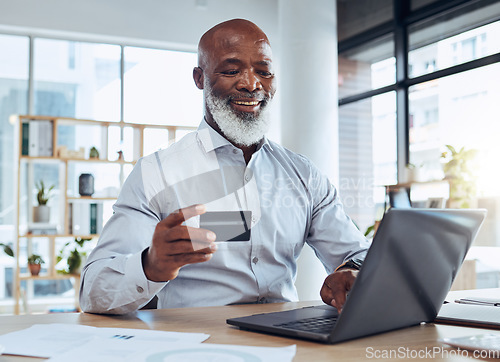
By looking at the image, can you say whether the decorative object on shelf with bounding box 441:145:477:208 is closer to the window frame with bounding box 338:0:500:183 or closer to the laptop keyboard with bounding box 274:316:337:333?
the window frame with bounding box 338:0:500:183

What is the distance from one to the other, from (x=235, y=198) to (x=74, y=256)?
3.81 metres

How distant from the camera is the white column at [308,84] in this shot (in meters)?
4.58

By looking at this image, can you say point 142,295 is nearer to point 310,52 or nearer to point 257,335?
point 257,335

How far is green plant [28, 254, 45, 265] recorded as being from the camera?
4.95 metres

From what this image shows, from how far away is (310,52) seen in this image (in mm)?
4629

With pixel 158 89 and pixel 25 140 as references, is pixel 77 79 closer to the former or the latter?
pixel 158 89

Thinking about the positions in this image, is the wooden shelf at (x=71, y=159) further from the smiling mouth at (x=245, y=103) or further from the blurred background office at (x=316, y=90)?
the smiling mouth at (x=245, y=103)

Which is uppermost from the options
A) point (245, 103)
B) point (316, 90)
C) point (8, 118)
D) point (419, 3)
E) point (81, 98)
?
point (419, 3)

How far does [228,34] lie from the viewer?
62.9 inches

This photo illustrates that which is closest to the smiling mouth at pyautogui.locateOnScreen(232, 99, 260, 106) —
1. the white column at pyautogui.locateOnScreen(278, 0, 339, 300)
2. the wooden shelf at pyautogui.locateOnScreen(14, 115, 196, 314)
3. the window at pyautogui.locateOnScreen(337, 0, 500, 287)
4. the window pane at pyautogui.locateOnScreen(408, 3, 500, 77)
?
the window at pyautogui.locateOnScreen(337, 0, 500, 287)

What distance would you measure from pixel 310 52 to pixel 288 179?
325cm

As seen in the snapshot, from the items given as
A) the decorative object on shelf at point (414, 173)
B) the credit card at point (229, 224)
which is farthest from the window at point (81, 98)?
the credit card at point (229, 224)

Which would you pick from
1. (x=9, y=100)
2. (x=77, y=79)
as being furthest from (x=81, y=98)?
(x=9, y=100)

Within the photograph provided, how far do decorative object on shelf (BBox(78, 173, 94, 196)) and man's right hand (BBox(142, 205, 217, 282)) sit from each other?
4289mm
